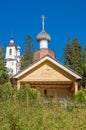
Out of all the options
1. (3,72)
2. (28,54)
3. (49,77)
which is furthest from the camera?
(28,54)

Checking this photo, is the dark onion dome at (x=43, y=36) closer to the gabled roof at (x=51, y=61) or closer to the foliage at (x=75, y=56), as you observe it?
the gabled roof at (x=51, y=61)

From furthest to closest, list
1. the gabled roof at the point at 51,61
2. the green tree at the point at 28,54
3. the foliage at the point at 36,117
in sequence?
the green tree at the point at 28,54, the gabled roof at the point at 51,61, the foliage at the point at 36,117

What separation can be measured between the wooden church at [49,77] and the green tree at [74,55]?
106 ft

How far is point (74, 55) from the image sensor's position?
61.7 metres

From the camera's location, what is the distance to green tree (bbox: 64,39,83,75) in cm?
5915

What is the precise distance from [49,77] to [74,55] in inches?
1500

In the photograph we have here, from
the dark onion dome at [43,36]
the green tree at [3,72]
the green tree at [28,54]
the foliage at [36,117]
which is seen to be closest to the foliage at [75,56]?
the green tree at [28,54]

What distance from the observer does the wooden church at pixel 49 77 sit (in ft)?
76.6

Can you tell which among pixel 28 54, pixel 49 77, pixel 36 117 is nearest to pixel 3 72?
pixel 28 54

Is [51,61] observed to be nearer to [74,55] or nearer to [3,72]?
[3,72]

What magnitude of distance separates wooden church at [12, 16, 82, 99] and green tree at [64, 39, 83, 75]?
32.4 meters

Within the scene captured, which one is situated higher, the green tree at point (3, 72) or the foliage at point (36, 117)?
the green tree at point (3, 72)

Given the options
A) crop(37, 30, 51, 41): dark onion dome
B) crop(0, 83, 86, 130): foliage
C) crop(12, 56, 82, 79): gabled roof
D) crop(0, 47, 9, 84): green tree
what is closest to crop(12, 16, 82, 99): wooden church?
crop(12, 56, 82, 79): gabled roof

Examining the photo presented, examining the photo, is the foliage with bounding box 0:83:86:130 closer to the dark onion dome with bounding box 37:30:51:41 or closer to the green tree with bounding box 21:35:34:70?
the dark onion dome with bounding box 37:30:51:41
